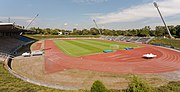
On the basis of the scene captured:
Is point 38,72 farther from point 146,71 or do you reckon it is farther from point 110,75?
point 146,71

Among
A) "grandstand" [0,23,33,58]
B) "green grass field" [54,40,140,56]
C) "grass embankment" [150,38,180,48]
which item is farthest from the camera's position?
"grass embankment" [150,38,180,48]

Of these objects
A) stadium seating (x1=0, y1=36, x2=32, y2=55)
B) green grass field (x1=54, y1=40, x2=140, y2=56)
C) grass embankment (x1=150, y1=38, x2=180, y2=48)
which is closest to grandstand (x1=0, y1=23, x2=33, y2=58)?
stadium seating (x1=0, y1=36, x2=32, y2=55)

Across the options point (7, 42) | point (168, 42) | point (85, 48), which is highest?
point (168, 42)

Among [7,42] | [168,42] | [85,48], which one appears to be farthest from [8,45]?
[168,42]

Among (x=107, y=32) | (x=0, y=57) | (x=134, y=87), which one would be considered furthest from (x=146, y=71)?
(x=107, y=32)

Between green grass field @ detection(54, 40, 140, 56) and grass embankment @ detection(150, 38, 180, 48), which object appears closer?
green grass field @ detection(54, 40, 140, 56)

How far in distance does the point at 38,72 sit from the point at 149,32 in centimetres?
9347

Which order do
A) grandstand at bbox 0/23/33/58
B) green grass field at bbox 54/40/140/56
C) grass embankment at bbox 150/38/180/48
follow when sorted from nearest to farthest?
grandstand at bbox 0/23/33/58, green grass field at bbox 54/40/140/56, grass embankment at bbox 150/38/180/48

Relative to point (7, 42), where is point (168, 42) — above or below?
above

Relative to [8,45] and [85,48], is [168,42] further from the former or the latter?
[8,45]

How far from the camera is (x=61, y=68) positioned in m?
26.7

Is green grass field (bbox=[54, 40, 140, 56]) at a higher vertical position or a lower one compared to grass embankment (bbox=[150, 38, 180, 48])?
lower

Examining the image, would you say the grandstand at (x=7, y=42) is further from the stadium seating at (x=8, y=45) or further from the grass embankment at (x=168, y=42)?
the grass embankment at (x=168, y=42)

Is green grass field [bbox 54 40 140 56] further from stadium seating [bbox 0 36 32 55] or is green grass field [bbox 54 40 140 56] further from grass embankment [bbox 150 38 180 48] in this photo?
stadium seating [bbox 0 36 32 55]
